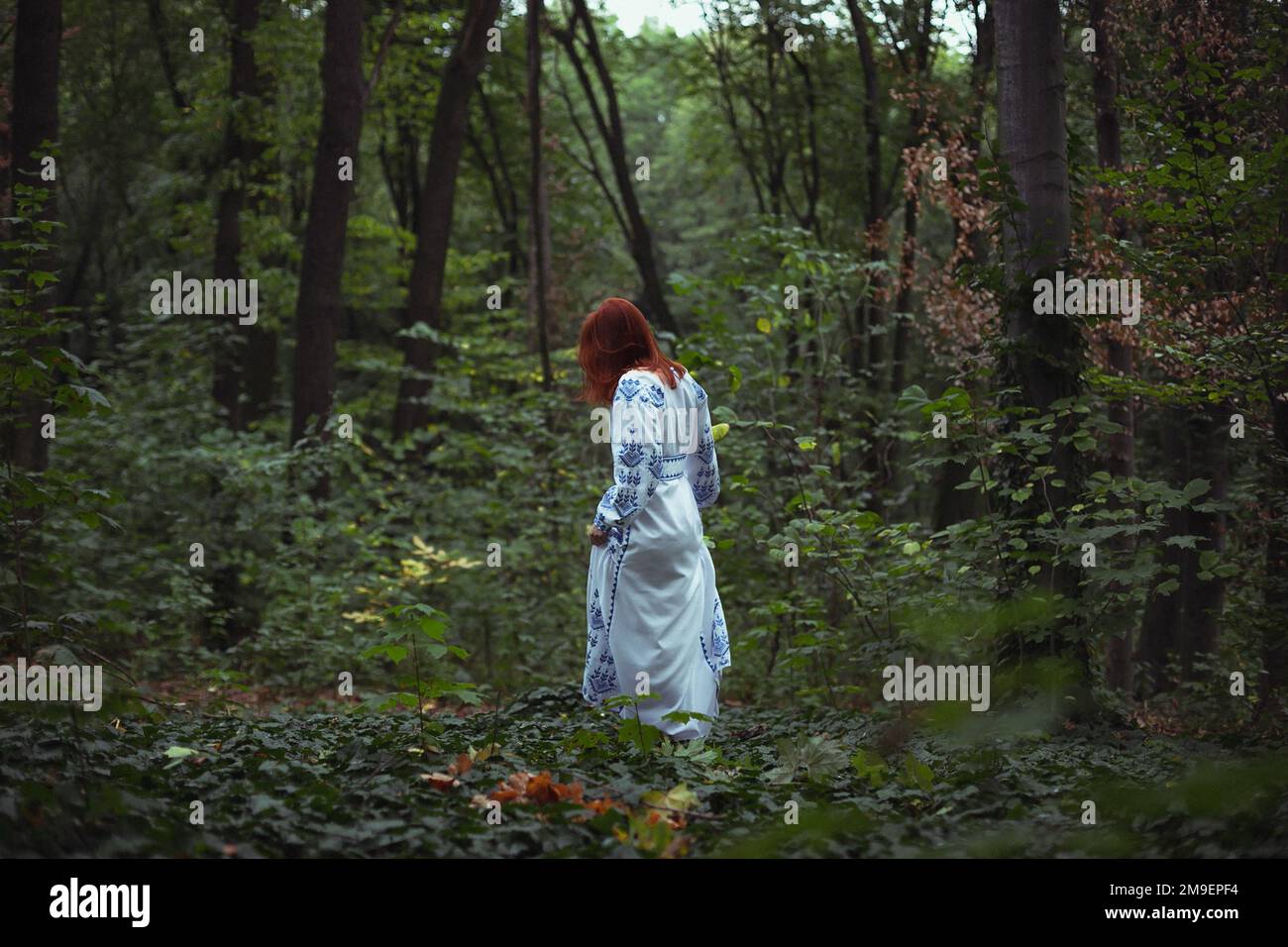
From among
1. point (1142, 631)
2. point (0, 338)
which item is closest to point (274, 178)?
point (0, 338)

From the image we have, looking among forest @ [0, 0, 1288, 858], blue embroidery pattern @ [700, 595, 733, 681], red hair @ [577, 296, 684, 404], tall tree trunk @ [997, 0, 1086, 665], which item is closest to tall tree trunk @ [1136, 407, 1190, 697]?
forest @ [0, 0, 1288, 858]

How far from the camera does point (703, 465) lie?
6.76 metres

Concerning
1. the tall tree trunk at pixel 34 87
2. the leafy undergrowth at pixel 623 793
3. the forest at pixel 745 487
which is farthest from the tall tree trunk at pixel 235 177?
the leafy undergrowth at pixel 623 793

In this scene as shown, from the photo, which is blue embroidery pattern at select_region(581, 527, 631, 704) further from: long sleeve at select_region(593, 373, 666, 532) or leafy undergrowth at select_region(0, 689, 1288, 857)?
leafy undergrowth at select_region(0, 689, 1288, 857)

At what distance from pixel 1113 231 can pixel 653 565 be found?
276 inches

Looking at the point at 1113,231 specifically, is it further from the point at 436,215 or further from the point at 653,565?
the point at 436,215

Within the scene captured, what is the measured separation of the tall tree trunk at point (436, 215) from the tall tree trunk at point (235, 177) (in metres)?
2.64

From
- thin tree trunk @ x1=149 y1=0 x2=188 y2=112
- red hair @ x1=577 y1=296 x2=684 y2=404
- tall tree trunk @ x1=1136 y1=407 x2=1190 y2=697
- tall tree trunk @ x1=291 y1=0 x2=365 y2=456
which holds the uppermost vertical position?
thin tree trunk @ x1=149 y1=0 x2=188 y2=112

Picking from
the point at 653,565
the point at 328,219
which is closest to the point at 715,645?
the point at 653,565

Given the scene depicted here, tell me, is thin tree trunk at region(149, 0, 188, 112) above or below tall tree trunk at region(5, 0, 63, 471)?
above

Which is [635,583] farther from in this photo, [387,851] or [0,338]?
[0,338]

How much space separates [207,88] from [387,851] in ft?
64.0

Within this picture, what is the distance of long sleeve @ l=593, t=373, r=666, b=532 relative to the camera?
628 cm

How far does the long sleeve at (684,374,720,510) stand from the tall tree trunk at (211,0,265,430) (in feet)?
40.7
